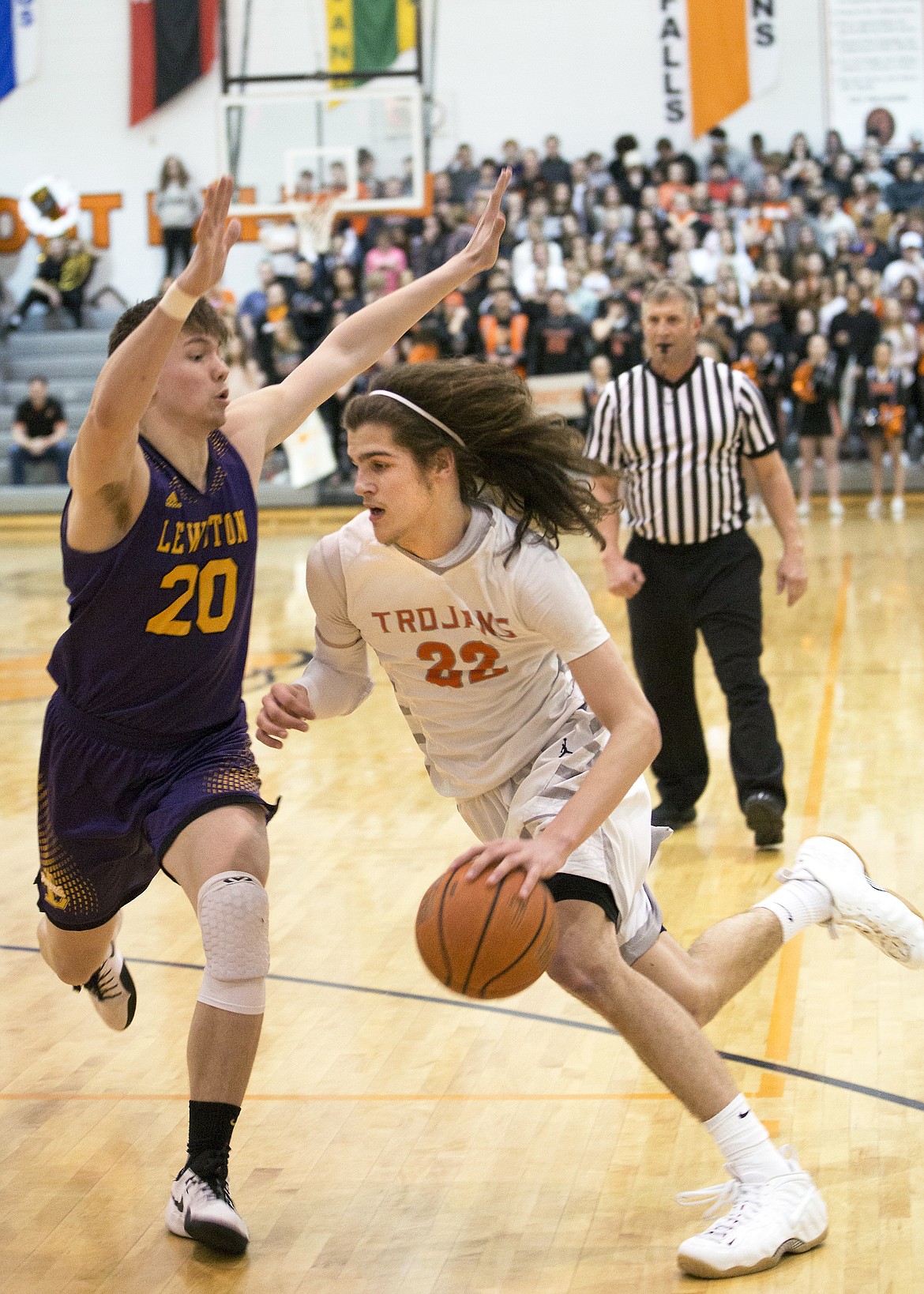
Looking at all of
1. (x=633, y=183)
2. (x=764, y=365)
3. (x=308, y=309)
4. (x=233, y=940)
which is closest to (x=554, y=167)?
(x=633, y=183)

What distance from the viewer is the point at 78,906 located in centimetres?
351

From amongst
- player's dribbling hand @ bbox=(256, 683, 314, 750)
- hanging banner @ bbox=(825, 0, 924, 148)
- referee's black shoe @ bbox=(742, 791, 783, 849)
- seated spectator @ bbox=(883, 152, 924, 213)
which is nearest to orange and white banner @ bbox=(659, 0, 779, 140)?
hanging banner @ bbox=(825, 0, 924, 148)

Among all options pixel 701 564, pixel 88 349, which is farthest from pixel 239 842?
pixel 88 349

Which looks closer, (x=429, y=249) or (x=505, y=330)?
(x=505, y=330)

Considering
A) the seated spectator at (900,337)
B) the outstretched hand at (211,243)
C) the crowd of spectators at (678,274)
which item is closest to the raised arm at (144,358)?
the outstretched hand at (211,243)

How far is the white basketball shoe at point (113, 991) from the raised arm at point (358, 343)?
134 cm

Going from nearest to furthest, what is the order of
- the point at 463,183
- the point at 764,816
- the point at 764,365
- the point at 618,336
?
the point at 764,816 < the point at 764,365 < the point at 618,336 < the point at 463,183

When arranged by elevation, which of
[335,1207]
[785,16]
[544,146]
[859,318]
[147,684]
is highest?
[785,16]

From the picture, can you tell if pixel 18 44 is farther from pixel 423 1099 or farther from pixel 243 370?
pixel 423 1099

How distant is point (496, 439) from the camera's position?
308 cm

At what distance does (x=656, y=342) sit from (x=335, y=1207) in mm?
3383

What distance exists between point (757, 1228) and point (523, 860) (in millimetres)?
800

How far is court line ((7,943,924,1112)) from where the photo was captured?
367 centimetres

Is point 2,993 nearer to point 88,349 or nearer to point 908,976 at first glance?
point 908,976
